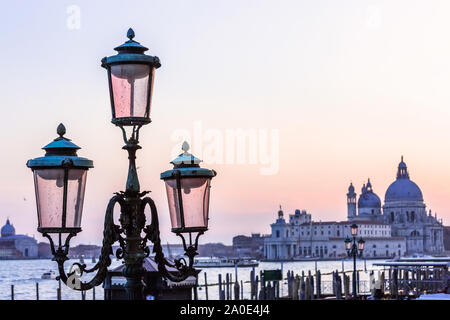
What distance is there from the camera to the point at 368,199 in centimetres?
12825

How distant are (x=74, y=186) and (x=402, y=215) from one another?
121568mm

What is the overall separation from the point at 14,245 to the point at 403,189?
62.5 m

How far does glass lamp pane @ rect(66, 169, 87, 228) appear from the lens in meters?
4.18

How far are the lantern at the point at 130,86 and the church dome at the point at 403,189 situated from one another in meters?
118

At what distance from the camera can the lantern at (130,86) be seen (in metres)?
4.27

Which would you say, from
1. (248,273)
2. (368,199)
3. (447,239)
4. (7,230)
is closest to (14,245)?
(7,230)

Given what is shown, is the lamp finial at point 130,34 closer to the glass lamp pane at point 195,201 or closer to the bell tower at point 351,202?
the glass lamp pane at point 195,201

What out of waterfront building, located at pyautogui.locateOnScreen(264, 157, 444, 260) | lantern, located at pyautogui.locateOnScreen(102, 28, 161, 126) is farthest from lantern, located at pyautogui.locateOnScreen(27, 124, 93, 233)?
waterfront building, located at pyautogui.locateOnScreen(264, 157, 444, 260)

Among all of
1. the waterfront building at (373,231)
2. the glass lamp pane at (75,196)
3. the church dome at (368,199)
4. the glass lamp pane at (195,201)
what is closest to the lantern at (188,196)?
the glass lamp pane at (195,201)

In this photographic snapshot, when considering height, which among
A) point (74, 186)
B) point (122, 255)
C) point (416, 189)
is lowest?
point (122, 255)

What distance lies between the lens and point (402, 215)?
404ft

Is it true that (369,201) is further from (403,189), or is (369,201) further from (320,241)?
(320,241)
